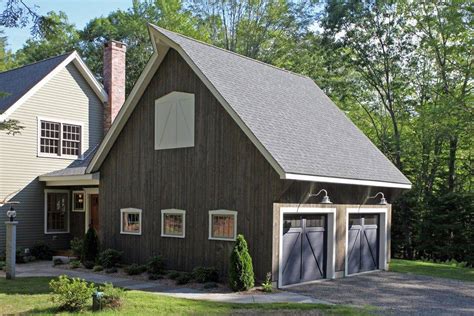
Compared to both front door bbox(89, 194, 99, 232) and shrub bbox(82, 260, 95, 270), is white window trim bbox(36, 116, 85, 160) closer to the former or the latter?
front door bbox(89, 194, 99, 232)

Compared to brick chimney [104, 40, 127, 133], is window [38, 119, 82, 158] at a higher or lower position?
lower

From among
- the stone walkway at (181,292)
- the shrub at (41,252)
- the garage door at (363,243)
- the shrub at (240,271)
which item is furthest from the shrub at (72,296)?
the shrub at (41,252)

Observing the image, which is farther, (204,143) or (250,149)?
(204,143)

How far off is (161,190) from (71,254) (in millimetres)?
6496

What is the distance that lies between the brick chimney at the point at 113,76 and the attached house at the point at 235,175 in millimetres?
6023

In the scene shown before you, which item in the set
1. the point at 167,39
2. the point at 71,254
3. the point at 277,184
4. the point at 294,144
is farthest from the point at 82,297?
the point at 71,254

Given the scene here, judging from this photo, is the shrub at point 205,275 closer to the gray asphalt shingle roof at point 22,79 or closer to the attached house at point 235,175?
the attached house at point 235,175

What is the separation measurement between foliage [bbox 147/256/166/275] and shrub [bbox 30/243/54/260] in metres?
7.03

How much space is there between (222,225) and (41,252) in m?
9.56

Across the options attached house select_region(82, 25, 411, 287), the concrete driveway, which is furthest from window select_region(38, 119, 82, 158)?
the concrete driveway

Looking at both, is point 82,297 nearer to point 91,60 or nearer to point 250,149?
point 250,149

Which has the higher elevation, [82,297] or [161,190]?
[161,190]

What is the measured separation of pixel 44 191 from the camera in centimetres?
2145

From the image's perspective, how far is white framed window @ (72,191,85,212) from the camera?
21.9m
